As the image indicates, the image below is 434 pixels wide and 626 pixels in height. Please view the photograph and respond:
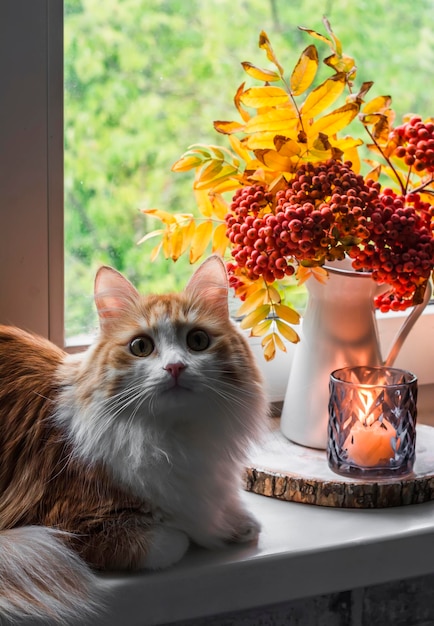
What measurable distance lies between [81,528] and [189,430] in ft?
0.49

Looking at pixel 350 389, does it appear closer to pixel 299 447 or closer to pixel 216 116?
pixel 299 447

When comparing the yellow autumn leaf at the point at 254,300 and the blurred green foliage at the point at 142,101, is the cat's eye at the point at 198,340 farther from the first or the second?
the blurred green foliage at the point at 142,101

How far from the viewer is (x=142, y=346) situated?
3.10 ft

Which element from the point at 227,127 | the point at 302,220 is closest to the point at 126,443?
the point at 302,220

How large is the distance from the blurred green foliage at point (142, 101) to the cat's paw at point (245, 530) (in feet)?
1.41

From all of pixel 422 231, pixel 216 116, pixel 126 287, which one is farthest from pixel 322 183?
pixel 216 116

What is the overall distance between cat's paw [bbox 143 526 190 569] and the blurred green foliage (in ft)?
1.48

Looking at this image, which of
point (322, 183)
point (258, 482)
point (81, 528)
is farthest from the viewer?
point (258, 482)

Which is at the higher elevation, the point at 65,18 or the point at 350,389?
the point at 65,18

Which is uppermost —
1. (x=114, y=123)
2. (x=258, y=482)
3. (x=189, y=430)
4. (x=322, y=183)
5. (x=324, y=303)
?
(x=114, y=123)

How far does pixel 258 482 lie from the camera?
1.12 metres

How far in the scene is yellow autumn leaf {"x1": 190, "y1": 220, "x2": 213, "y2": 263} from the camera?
1.15m

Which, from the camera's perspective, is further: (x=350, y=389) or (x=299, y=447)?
(x=299, y=447)

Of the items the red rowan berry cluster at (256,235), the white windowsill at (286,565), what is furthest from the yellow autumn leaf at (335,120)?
the white windowsill at (286,565)
